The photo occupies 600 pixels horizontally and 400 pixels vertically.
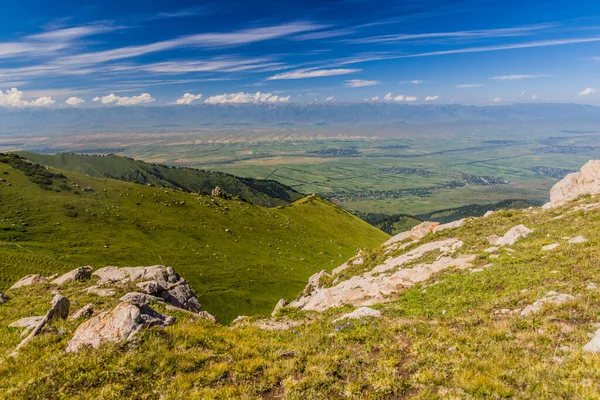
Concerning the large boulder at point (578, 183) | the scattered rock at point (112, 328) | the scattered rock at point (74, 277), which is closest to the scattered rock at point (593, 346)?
the scattered rock at point (112, 328)

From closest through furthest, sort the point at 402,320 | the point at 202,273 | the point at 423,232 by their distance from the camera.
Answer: the point at 402,320
the point at 423,232
the point at 202,273

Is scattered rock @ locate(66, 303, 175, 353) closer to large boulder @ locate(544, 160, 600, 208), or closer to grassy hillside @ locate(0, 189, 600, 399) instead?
grassy hillside @ locate(0, 189, 600, 399)

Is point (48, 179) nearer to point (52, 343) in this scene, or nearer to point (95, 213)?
point (95, 213)

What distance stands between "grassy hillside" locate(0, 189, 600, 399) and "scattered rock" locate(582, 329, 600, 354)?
0.75ft

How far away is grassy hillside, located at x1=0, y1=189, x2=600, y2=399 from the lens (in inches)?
421

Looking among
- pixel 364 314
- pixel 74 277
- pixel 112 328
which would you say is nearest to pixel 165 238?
pixel 74 277

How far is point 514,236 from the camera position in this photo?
96.3 ft

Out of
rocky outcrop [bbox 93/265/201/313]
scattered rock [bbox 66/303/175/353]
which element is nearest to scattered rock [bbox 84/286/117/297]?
rocky outcrop [bbox 93/265/201/313]

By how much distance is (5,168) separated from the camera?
113125mm

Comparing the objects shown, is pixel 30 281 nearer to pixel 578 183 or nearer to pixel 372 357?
pixel 372 357

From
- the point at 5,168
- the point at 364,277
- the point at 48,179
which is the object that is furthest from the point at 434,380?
the point at 5,168

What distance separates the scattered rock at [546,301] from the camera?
15.4 m

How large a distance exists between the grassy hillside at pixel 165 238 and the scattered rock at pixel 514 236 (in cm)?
4519

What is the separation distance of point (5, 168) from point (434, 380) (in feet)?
514
